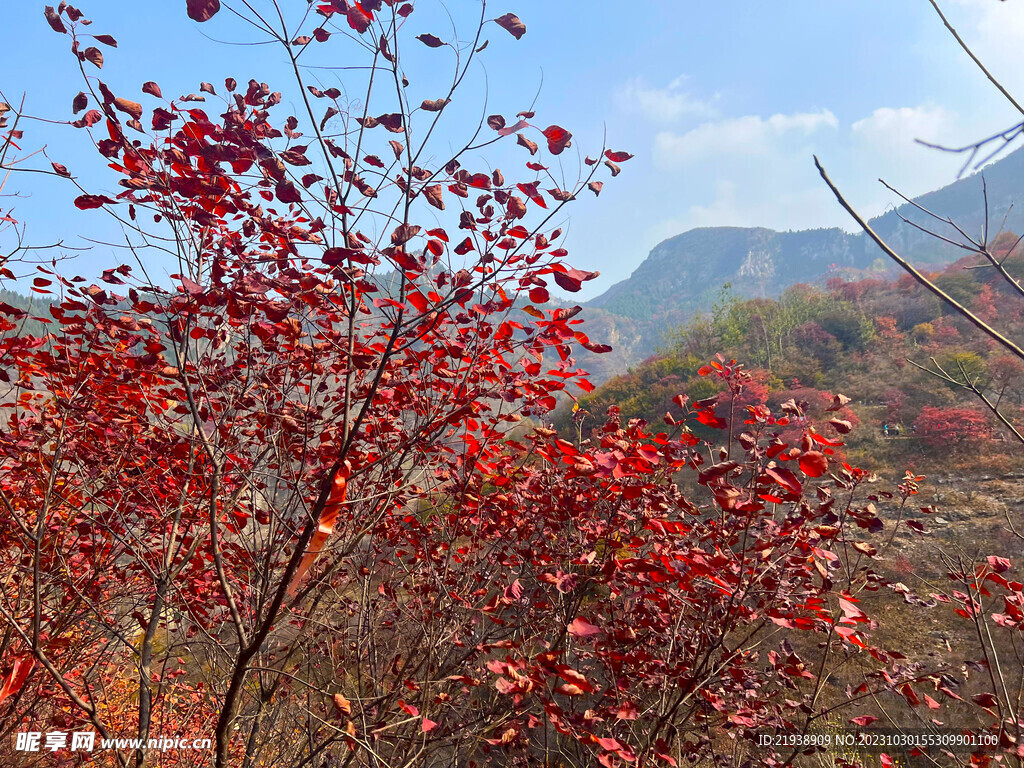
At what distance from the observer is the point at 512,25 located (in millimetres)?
1405

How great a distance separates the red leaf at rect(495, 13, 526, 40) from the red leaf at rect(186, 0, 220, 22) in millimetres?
751

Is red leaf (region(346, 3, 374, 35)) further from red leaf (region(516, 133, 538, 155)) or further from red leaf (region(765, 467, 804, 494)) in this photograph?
red leaf (region(765, 467, 804, 494))

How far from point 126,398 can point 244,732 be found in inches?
93.7

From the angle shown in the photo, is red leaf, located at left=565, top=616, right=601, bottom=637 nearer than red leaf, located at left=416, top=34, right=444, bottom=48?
No

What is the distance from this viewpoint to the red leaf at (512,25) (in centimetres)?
139

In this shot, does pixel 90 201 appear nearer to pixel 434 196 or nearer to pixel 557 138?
pixel 434 196

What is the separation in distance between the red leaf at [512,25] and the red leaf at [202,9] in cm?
75

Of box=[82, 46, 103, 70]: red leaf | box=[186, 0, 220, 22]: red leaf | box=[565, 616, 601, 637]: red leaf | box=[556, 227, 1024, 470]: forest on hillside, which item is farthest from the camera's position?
box=[556, 227, 1024, 470]: forest on hillside

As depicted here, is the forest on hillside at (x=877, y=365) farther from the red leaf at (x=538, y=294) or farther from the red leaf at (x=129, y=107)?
the red leaf at (x=129, y=107)

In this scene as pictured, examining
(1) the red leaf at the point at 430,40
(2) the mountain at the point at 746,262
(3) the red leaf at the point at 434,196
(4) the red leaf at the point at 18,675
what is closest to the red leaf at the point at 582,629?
(3) the red leaf at the point at 434,196

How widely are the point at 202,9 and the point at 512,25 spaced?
82cm

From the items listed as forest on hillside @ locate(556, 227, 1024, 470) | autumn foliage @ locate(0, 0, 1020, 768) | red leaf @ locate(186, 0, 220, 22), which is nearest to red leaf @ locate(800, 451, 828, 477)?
autumn foliage @ locate(0, 0, 1020, 768)

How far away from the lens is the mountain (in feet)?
276

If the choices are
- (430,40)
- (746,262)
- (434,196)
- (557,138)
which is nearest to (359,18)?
(430,40)
